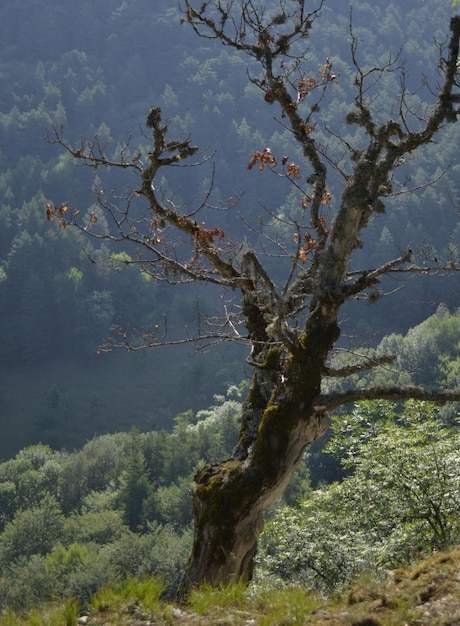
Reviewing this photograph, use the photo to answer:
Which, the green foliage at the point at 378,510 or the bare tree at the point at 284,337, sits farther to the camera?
the green foliage at the point at 378,510

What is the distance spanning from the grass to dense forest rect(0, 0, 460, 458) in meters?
29.3

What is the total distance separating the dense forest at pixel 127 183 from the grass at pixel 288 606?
96.0 feet

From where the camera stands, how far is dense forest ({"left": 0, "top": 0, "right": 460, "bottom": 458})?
269ft

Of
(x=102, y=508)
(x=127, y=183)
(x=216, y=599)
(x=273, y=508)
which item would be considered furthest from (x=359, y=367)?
(x=127, y=183)

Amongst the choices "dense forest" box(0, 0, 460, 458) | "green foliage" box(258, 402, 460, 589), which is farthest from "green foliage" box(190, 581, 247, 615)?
"dense forest" box(0, 0, 460, 458)

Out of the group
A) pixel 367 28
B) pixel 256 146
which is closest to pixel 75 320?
pixel 256 146

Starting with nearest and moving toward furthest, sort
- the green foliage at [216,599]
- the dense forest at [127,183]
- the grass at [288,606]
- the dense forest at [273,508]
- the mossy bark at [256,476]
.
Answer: the grass at [288,606], the green foliage at [216,599], the mossy bark at [256,476], the dense forest at [273,508], the dense forest at [127,183]

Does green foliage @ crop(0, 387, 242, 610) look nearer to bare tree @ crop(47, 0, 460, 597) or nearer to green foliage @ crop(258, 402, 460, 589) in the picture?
green foliage @ crop(258, 402, 460, 589)

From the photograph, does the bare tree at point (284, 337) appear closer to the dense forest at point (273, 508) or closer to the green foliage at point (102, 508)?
the dense forest at point (273, 508)

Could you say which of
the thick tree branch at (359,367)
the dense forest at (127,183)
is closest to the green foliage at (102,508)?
the dense forest at (127,183)

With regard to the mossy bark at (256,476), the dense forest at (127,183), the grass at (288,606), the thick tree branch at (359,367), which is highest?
the dense forest at (127,183)

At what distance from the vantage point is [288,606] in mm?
4750

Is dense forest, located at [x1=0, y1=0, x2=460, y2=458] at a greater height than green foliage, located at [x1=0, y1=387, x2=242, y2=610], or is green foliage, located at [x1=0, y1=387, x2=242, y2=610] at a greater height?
dense forest, located at [x1=0, y1=0, x2=460, y2=458]

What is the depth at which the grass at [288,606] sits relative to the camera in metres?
4.48
